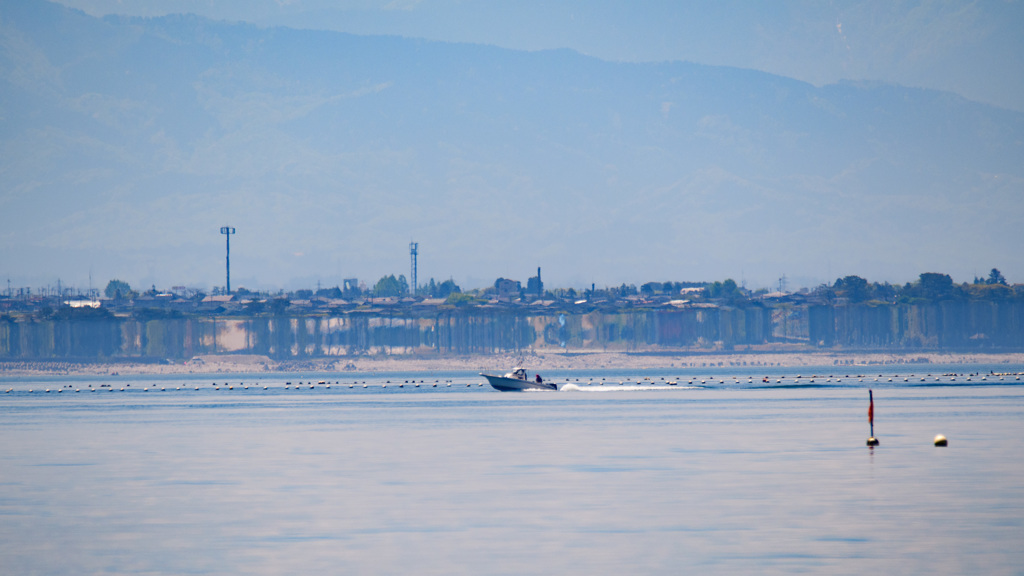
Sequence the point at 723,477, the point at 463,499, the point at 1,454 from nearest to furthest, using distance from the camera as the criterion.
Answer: the point at 463,499
the point at 723,477
the point at 1,454

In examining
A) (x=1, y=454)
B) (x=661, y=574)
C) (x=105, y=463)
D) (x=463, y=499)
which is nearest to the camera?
(x=661, y=574)

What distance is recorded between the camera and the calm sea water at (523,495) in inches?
1427

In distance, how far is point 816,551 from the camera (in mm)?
36094

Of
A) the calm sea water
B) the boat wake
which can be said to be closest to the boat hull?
the boat wake

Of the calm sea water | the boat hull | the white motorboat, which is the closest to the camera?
the calm sea water

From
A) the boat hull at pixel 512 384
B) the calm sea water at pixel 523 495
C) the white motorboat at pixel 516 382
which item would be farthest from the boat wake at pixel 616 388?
the calm sea water at pixel 523 495

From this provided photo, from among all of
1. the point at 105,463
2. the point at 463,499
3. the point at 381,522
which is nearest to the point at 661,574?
the point at 381,522

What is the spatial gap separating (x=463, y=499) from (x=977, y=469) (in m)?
18.9

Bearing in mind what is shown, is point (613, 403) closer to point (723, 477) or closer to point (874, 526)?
point (723, 477)

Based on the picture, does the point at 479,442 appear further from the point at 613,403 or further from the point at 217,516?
the point at 613,403

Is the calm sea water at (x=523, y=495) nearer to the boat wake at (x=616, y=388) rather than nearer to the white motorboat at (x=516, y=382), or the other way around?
the white motorboat at (x=516, y=382)

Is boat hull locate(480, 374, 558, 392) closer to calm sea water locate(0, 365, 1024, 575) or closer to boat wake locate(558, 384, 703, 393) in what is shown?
boat wake locate(558, 384, 703, 393)

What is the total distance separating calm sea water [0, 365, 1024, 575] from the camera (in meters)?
36.2

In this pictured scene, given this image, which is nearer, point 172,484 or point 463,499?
point 463,499
